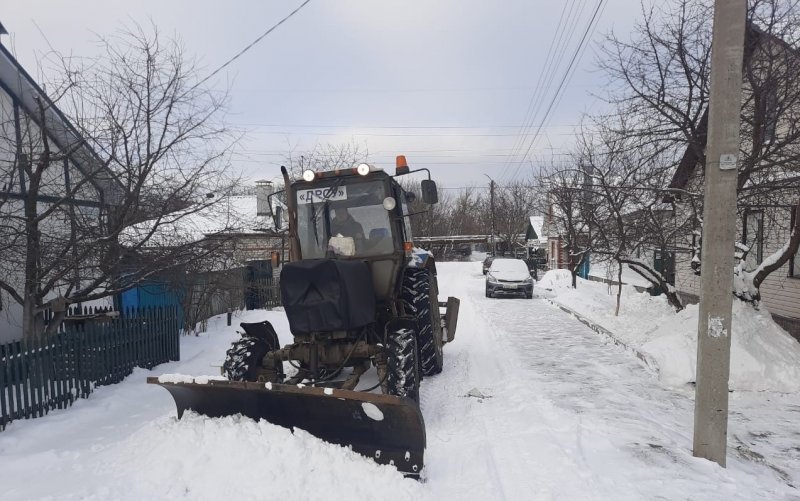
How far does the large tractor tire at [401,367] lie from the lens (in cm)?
474

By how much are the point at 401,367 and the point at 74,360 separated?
4.23 meters

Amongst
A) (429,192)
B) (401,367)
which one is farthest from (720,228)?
(401,367)

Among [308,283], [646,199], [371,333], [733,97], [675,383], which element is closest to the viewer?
[733,97]

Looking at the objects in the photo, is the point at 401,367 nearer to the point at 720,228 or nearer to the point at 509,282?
the point at 720,228

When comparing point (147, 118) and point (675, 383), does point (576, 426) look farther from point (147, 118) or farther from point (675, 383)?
point (147, 118)

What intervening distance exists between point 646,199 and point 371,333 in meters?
6.78

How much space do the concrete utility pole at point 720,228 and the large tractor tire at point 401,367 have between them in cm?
248

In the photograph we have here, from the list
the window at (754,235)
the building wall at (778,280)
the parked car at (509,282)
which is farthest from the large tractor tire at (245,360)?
the parked car at (509,282)

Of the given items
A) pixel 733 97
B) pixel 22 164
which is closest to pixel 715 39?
pixel 733 97

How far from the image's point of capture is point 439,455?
437cm

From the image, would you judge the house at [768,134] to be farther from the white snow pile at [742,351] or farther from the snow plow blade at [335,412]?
the snow plow blade at [335,412]

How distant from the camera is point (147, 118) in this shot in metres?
6.56

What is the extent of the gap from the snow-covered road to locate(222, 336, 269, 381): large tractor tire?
0.82 metres

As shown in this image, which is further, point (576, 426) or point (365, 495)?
point (576, 426)
